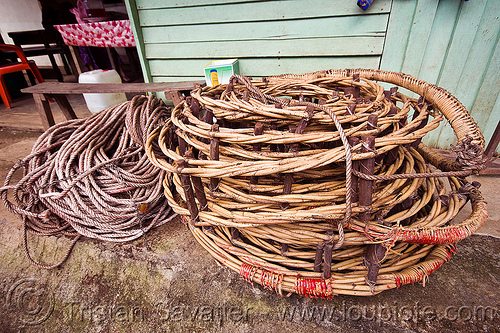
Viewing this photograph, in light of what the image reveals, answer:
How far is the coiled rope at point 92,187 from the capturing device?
4.35ft

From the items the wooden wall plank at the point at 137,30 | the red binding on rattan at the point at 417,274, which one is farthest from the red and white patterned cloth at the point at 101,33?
the red binding on rattan at the point at 417,274

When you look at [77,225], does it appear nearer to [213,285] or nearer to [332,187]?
[213,285]

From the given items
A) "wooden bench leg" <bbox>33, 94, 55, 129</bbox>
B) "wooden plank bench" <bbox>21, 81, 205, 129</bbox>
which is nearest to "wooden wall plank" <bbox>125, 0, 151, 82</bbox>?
"wooden plank bench" <bbox>21, 81, 205, 129</bbox>

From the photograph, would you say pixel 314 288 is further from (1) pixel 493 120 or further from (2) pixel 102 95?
(2) pixel 102 95

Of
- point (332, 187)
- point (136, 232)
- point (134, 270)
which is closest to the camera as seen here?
point (332, 187)

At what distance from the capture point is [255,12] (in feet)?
6.36

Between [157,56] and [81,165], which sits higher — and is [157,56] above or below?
above

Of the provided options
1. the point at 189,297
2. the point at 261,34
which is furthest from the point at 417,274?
the point at 261,34

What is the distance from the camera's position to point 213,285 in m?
1.08

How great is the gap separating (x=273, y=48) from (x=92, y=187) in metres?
1.67

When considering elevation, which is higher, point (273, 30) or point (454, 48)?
point (273, 30)

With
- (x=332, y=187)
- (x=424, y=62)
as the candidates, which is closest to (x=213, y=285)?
(x=332, y=187)

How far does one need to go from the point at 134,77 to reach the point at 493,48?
499cm

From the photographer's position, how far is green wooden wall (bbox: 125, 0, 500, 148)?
5.38 feet
